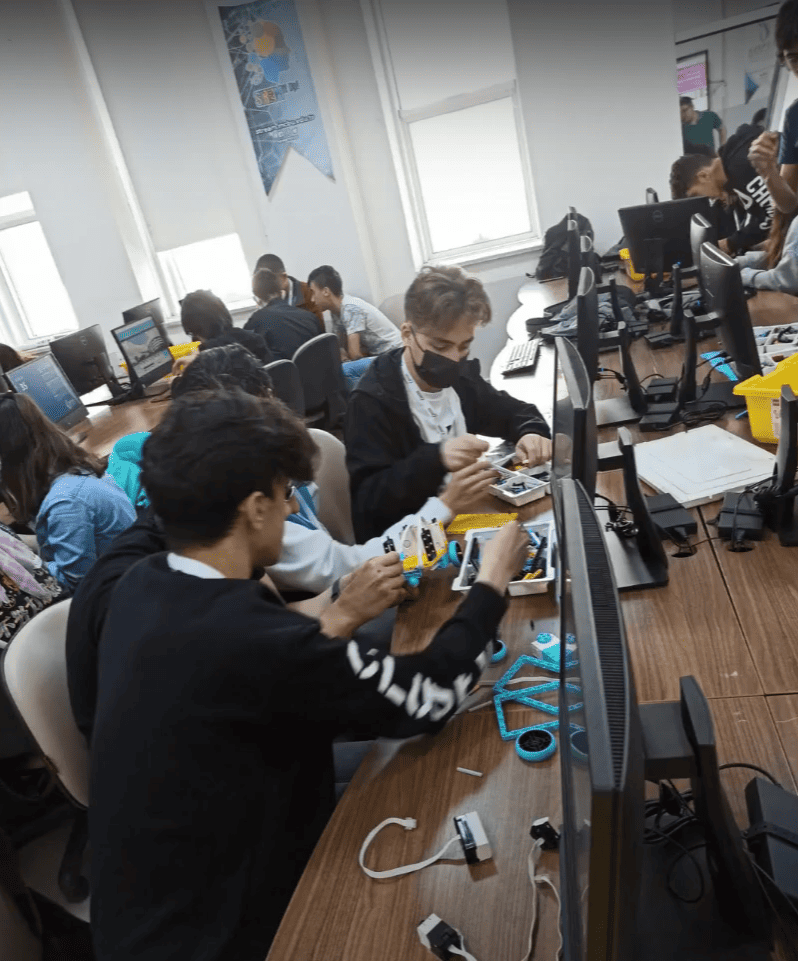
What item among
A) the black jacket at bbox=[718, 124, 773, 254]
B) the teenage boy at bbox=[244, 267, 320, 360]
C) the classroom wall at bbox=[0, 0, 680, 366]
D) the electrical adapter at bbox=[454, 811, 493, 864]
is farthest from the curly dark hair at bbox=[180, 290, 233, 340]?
the electrical adapter at bbox=[454, 811, 493, 864]

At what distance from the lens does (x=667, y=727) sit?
69 cm

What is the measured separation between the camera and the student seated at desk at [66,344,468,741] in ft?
4.12

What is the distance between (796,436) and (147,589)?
1151mm

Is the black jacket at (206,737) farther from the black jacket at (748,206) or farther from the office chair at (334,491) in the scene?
the black jacket at (748,206)

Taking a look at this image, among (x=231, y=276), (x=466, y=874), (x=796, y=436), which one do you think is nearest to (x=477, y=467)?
(x=796, y=436)

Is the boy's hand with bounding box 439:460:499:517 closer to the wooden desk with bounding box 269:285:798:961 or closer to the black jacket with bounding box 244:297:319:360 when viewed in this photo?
the wooden desk with bounding box 269:285:798:961

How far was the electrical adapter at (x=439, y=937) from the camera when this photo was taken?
74 centimetres

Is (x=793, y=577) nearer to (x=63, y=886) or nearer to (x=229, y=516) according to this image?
(x=229, y=516)

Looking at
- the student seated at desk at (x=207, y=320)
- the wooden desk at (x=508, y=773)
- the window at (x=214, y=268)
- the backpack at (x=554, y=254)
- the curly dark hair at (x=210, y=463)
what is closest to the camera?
the wooden desk at (x=508, y=773)

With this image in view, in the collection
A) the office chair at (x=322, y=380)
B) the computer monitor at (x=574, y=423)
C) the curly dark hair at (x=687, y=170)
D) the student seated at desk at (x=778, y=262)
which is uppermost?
the curly dark hair at (x=687, y=170)

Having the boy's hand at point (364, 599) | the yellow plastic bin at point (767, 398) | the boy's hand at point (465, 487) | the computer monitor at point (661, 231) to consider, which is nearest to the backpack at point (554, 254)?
the computer monitor at point (661, 231)

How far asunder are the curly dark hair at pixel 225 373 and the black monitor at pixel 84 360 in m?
2.66

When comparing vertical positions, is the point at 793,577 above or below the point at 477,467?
below

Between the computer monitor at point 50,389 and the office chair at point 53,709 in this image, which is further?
the computer monitor at point 50,389
